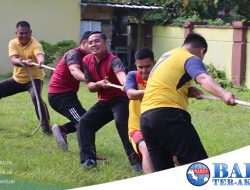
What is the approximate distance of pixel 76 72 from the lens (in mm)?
8375

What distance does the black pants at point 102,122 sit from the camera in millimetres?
7977

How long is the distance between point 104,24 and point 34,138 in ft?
42.7

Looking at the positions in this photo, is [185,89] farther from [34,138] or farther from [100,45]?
[34,138]

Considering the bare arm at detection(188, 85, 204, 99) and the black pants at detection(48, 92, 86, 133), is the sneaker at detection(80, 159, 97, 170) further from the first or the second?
the bare arm at detection(188, 85, 204, 99)

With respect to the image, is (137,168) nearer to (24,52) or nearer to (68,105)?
(68,105)

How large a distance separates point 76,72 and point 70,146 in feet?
4.66

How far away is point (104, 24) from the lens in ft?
74.0

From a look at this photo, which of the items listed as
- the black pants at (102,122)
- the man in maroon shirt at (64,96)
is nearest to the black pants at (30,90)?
the man in maroon shirt at (64,96)

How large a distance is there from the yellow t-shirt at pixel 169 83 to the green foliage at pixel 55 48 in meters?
14.4

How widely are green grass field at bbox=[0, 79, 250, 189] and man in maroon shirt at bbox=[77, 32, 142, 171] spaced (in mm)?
223

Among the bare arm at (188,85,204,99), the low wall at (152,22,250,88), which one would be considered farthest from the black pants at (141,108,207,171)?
the low wall at (152,22,250,88)

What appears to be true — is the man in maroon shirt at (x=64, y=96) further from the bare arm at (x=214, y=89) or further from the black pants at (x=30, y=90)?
the bare arm at (x=214, y=89)

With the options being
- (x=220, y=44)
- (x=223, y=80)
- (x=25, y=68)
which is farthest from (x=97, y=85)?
(x=220, y=44)

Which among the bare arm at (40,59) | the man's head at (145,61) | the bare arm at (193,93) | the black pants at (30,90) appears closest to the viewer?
the bare arm at (193,93)
